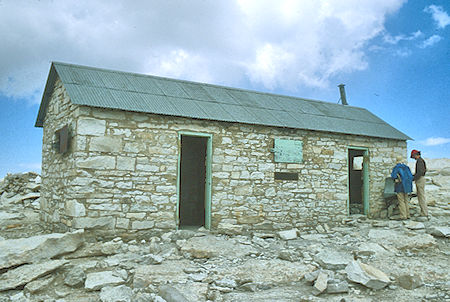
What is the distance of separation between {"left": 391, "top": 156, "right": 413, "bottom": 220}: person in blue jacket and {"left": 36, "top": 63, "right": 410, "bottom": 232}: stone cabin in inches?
27.9

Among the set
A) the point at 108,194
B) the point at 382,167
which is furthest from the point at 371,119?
the point at 108,194

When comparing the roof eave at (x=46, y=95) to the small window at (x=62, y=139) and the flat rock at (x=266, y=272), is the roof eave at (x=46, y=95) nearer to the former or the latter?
the small window at (x=62, y=139)

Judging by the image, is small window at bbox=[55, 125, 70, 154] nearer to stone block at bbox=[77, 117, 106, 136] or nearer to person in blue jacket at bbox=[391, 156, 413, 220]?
stone block at bbox=[77, 117, 106, 136]

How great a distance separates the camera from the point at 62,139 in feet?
24.6

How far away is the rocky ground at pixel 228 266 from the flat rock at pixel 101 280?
0.01 m

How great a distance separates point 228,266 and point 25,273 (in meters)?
3.22

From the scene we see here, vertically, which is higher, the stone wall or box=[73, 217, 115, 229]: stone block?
the stone wall

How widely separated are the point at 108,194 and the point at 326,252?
452 centimetres

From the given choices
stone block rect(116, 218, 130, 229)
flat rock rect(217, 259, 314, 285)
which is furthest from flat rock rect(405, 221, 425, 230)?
stone block rect(116, 218, 130, 229)

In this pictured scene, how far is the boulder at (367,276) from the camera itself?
16.9 ft

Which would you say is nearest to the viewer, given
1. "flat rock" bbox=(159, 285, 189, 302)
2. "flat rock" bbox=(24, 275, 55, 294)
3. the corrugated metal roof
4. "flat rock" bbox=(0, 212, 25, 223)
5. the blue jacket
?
"flat rock" bbox=(159, 285, 189, 302)

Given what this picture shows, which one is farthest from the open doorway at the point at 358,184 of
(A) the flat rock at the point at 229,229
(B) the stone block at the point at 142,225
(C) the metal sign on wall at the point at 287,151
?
(B) the stone block at the point at 142,225

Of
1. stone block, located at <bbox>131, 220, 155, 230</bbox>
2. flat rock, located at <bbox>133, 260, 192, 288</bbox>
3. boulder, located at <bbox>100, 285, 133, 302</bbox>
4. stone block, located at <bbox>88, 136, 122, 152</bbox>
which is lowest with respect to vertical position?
boulder, located at <bbox>100, 285, 133, 302</bbox>

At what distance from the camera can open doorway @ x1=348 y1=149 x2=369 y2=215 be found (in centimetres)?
1030
